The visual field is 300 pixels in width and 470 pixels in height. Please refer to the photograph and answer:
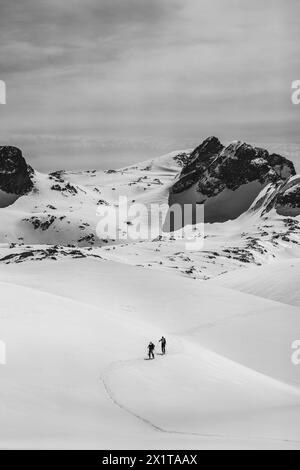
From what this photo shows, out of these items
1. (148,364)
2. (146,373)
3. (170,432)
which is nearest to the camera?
(170,432)

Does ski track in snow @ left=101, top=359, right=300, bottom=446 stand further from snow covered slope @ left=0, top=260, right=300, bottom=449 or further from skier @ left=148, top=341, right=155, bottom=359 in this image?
skier @ left=148, top=341, right=155, bottom=359

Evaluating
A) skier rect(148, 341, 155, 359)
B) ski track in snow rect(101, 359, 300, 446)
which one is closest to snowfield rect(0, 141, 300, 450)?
ski track in snow rect(101, 359, 300, 446)

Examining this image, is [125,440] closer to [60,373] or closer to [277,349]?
[60,373]

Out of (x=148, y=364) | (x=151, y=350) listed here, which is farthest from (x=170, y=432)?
(x=151, y=350)

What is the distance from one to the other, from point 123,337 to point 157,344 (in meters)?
3.00

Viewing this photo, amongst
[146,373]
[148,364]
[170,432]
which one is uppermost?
[170,432]

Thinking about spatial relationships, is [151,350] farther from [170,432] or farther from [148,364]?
[170,432]

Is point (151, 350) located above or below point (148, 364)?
above

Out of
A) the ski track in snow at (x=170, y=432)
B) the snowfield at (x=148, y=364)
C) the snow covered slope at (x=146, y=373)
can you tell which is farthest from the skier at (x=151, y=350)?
the ski track in snow at (x=170, y=432)

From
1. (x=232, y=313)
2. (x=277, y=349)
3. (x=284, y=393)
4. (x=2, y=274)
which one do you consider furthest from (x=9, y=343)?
(x=2, y=274)

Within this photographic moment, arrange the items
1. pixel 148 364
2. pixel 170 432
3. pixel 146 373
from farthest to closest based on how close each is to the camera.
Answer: pixel 148 364, pixel 146 373, pixel 170 432

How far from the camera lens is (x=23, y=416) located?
923 inches

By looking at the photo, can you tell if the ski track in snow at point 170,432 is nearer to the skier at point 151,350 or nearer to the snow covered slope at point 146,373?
the snow covered slope at point 146,373
